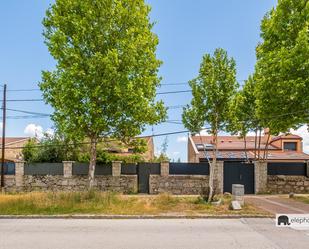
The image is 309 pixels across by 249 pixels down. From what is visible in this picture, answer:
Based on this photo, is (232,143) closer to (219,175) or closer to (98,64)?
(219,175)

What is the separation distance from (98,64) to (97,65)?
8cm

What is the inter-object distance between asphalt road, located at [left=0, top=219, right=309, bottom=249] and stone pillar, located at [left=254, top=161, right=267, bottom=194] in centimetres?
1085

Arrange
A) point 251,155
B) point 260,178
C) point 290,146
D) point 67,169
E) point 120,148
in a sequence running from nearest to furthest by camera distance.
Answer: point 260,178 → point 67,169 → point 120,148 → point 251,155 → point 290,146

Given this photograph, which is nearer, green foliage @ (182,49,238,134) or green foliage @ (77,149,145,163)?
green foliage @ (182,49,238,134)

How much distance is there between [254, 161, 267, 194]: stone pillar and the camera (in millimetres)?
22297

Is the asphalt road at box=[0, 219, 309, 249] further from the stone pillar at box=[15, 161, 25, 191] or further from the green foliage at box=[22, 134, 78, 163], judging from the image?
the green foliage at box=[22, 134, 78, 163]

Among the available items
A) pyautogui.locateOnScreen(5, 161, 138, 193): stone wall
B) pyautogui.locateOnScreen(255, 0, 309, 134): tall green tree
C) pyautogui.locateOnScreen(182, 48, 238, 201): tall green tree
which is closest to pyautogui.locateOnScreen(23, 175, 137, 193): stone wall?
pyautogui.locateOnScreen(5, 161, 138, 193): stone wall

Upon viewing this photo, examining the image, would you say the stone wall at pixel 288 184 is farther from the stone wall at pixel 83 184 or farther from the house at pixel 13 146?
the house at pixel 13 146

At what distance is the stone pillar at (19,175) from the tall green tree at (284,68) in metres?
16.4

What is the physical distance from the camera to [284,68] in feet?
48.9

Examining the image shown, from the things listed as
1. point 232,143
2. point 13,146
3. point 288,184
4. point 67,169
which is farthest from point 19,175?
point 232,143

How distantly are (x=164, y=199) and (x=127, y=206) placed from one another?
2027 millimetres

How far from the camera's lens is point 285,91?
49.5 ft

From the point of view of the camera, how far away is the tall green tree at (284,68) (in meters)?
14.7
